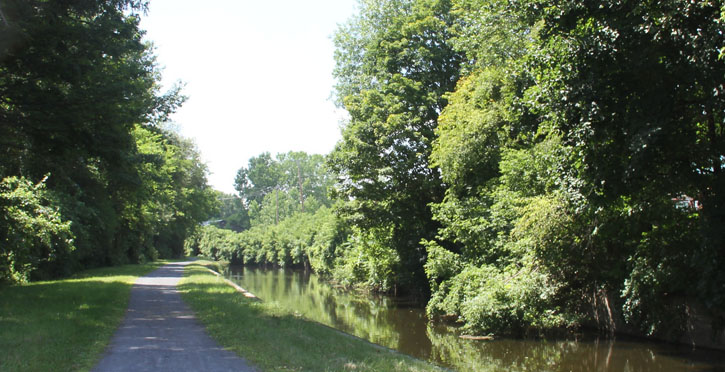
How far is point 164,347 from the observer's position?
8906mm

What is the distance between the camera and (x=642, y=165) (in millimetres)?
9070

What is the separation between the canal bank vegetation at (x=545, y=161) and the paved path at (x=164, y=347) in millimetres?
7766

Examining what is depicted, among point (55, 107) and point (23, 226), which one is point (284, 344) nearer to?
point (55, 107)

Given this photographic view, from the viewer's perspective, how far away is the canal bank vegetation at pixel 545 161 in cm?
930

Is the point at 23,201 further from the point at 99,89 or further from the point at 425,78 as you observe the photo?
the point at 425,78

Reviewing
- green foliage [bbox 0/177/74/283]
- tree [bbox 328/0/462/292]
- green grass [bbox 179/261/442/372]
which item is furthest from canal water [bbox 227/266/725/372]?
green foliage [bbox 0/177/74/283]

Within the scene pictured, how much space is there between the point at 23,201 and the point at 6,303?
6.06 meters

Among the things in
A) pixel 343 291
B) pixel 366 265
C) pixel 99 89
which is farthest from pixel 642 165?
pixel 343 291

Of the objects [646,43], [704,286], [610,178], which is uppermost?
[646,43]

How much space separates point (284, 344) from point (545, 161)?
25.3 feet

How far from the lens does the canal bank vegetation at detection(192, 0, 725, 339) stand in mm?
9305

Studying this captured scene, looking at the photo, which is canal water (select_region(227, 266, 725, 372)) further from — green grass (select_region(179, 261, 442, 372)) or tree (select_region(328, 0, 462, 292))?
Answer: tree (select_region(328, 0, 462, 292))

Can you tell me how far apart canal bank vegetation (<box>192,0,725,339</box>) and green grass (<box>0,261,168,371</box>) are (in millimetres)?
9708

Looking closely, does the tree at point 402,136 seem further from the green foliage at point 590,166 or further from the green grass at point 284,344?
the green grass at point 284,344
